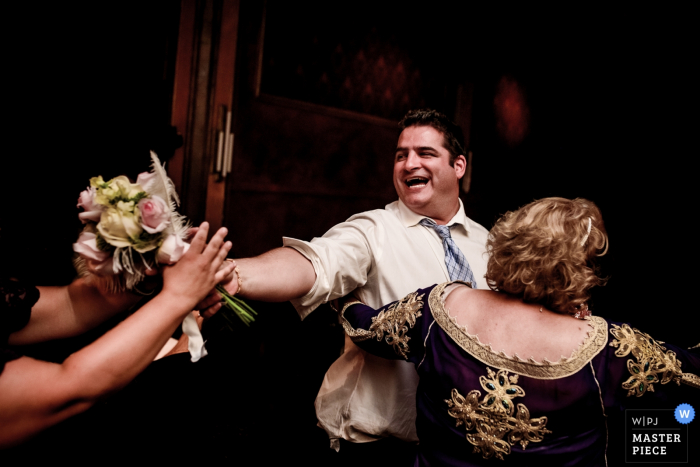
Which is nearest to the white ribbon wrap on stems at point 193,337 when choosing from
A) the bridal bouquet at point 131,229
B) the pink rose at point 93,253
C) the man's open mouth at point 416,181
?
the bridal bouquet at point 131,229

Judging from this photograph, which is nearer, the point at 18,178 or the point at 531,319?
the point at 531,319

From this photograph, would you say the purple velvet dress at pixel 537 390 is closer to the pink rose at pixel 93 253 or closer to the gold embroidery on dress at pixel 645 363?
the gold embroidery on dress at pixel 645 363

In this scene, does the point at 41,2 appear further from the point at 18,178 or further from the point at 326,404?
the point at 326,404

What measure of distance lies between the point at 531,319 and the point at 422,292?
0.32 meters

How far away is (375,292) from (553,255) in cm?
69

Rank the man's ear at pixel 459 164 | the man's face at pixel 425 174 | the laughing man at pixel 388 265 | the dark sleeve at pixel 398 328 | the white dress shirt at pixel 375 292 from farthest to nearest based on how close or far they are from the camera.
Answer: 1. the man's ear at pixel 459 164
2. the man's face at pixel 425 174
3. the white dress shirt at pixel 375 292
4. the laughing man at pixel 388 265
5. the dark sleeve at pixel 398 328

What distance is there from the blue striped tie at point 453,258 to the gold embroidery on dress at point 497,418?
0.61m

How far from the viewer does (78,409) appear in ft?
3.19

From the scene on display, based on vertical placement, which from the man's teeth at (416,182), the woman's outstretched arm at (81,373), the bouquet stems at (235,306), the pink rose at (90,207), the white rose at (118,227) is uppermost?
the man's teeth at (416,182)

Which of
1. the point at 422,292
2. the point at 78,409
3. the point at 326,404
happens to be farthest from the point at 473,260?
the point at 78,409

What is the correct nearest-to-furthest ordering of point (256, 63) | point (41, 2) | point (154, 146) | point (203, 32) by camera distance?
1. point (41, 2)
2. point (154, 146)
3. point (203, 32)
4. point (256, 63)

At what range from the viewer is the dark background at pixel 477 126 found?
2020 mm

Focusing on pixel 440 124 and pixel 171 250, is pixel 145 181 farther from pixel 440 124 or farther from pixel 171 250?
pixel 440 124

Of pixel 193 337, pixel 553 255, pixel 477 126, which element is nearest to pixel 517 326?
pixel 553 255
